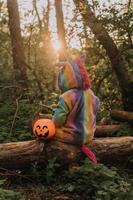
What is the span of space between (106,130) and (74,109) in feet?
7.87

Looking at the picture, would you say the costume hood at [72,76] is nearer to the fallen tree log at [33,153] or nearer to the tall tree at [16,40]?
the fallen tree log at [33,153]

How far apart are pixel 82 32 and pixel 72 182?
5592 mm

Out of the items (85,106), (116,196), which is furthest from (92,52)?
(116,196)

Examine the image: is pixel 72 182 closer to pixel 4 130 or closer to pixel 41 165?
pixel 41 165

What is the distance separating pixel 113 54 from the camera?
1023cm

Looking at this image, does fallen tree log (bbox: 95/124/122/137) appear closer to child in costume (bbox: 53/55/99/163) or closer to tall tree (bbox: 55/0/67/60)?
child in costume (bbox: 53/55/99/163)

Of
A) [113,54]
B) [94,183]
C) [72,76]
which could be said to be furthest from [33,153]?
[113,54]

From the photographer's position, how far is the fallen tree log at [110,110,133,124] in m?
9.13

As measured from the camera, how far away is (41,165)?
699cm

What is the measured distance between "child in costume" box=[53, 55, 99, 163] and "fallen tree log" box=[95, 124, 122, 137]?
1.99 metres

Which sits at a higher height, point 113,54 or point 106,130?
point 113,54

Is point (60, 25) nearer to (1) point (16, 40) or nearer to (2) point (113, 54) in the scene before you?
(1) point (16, 40)

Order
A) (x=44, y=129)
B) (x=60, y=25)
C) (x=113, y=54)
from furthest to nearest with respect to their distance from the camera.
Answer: (x=60, y=25) → (x=113, y=54) → (x=44, y=129)

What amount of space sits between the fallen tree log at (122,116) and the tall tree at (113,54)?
0.58 meters
